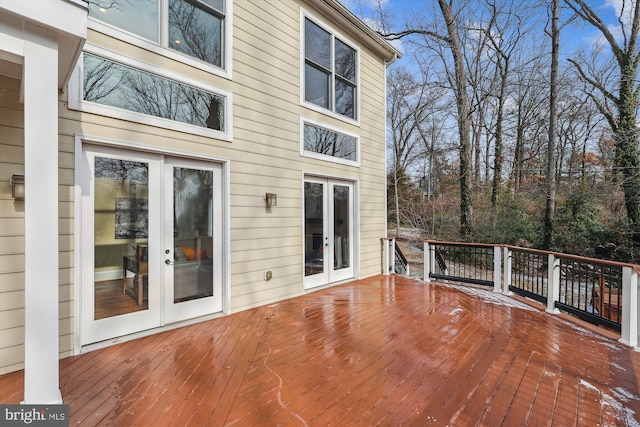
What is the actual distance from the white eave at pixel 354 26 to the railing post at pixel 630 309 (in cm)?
556

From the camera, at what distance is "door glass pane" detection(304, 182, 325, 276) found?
17.4 feet

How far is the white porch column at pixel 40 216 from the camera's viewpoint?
1857mm

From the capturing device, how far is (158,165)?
11.6ft

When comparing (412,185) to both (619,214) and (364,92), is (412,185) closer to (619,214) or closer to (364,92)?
(619,214)

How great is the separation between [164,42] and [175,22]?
36 centimetres

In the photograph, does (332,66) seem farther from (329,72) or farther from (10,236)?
(10,236)

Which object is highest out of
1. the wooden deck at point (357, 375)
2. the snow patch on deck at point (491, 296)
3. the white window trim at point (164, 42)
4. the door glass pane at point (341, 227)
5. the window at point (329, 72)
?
the window at point (329, 72)

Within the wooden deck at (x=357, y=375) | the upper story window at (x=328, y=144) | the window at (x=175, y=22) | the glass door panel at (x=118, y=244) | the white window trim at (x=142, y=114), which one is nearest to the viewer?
the wooden deck at (x=357, y=375)

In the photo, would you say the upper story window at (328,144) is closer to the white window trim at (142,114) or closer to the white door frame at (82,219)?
the white window trim at (142,114)

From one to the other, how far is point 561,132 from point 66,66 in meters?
17.2

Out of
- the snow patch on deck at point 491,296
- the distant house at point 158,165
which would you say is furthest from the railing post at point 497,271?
the distant house at point 158,165

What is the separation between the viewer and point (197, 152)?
3781mm

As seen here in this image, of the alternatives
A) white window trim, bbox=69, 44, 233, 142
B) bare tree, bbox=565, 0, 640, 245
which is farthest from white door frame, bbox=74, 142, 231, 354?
bare tree, bbox=565, 0, 640, 245

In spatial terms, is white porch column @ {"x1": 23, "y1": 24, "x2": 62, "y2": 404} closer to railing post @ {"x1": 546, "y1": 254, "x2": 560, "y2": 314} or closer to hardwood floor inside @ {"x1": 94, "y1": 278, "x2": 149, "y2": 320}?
hardwood floor inside @ {"x1": 94, "y1": 278, "x2": 149, "y2": 320}
